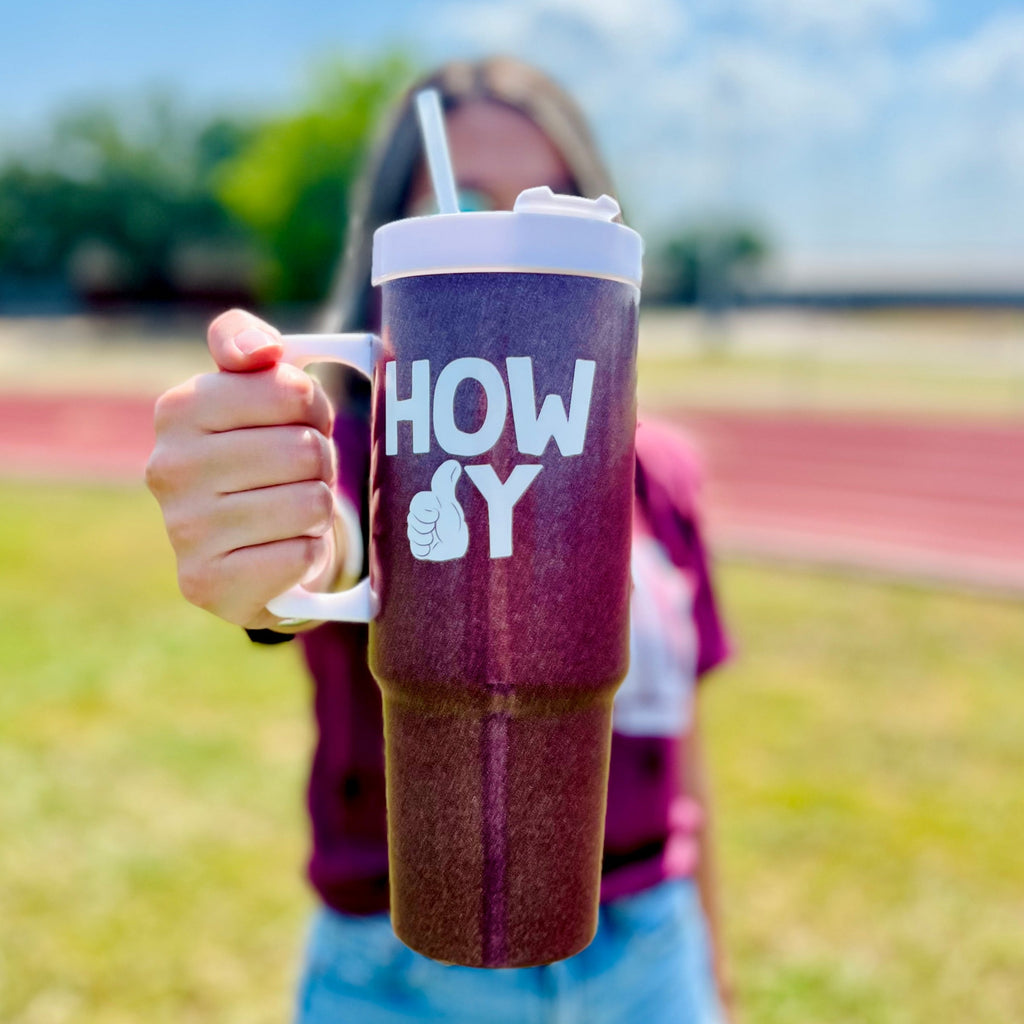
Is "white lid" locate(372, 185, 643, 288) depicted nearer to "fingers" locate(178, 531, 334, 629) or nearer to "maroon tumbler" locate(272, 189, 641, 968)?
"maroon tumbler" locate(272, 189, 641, 968)

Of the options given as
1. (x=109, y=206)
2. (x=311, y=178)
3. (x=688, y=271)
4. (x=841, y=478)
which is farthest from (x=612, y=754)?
(x=688, y=271)

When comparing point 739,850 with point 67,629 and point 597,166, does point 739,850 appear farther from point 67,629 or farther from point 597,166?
point 67,629

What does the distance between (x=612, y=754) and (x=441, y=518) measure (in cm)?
82

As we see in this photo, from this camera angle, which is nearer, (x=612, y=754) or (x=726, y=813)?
(x=612, y=754)

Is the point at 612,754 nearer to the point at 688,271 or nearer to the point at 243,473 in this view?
the point at 243,473

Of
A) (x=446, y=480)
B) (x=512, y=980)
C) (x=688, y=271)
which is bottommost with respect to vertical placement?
(x=688, y=271)

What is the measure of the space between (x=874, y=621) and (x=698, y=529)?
409 centimetres

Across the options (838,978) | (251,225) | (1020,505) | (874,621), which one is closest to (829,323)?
(251,225)

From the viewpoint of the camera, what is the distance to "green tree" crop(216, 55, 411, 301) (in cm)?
3672

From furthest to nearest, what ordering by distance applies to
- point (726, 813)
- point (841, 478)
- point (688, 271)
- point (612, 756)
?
point (688, 271) < point (841, 478) < point (726, 813) < point (612, 756)

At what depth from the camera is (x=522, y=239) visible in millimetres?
596

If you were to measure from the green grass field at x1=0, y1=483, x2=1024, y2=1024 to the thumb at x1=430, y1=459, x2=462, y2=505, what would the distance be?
2.37 metres

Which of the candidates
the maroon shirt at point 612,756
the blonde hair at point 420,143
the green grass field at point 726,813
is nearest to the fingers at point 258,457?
the maroon shirt at point 612,756

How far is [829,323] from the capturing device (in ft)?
141
